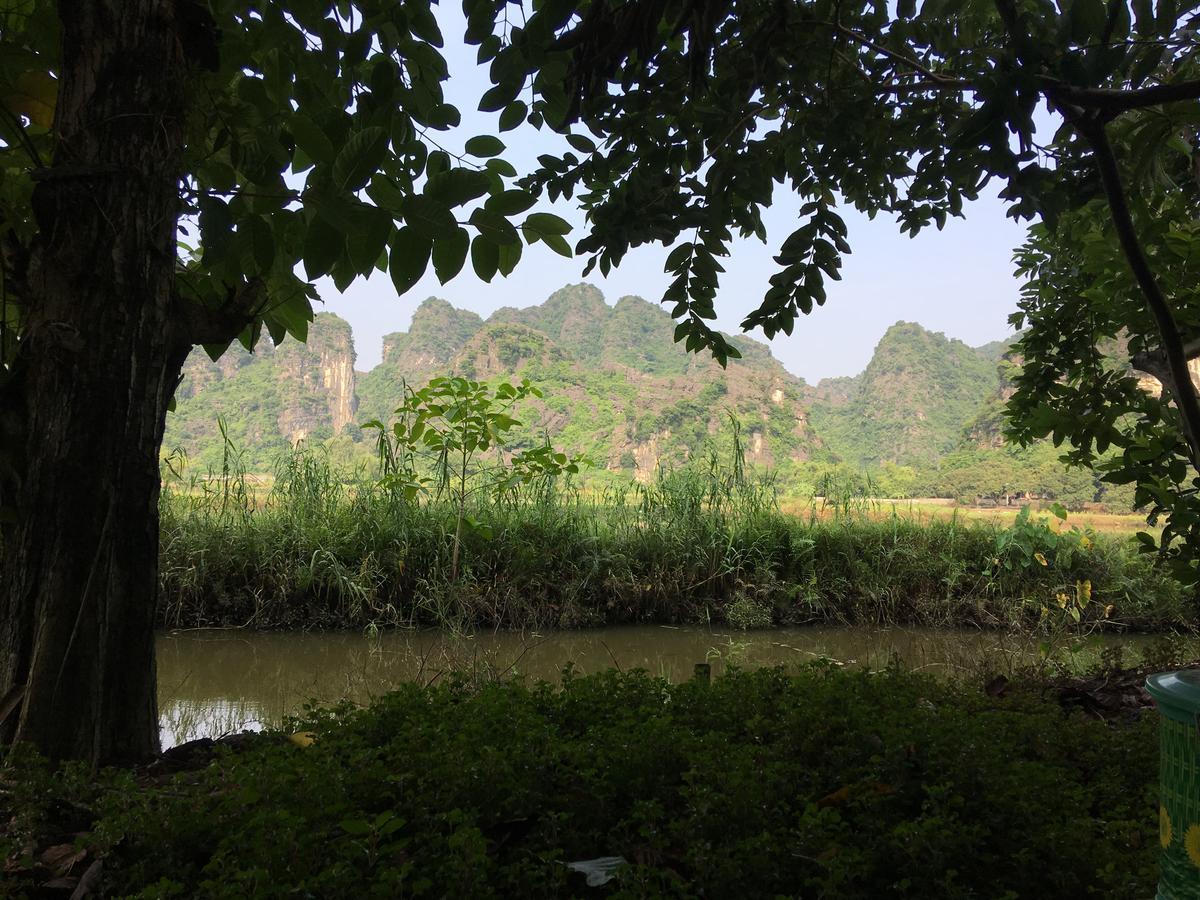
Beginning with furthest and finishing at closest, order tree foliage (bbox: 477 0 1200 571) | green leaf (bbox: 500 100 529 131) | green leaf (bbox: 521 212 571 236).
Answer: green leaf (bbox: 500 100 529 131) → green leaf (bbox: 521 212 571 236) → tree foliage (bbox: 477 0 1200 571)

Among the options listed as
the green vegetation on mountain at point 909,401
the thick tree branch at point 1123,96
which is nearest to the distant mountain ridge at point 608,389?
the green vegetation on mountain at point 909,401

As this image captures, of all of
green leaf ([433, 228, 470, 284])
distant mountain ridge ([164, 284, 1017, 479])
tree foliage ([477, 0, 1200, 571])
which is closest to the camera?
tree foliage ([477, 0, 1200, 571])

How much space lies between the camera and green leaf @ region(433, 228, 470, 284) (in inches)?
58.6

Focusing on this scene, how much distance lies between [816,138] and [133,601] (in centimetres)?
178

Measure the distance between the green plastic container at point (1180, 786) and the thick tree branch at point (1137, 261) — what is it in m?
0.55

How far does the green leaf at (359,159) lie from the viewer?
1.31 m

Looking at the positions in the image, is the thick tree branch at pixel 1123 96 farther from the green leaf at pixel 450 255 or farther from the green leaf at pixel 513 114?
the green leaf at pixel 513 114

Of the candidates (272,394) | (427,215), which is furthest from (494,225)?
(272,394)

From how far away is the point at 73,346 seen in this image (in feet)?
5.42

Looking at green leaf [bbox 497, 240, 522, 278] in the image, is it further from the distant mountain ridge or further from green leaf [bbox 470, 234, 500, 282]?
the distant mountain ridge

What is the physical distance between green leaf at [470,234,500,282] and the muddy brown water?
180 cm

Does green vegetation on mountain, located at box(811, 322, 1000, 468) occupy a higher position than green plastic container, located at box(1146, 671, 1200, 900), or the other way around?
green vegetation on mountain, located at box(811, 322, 1000, 468)

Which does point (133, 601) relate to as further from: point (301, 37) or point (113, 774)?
point (301, 37)

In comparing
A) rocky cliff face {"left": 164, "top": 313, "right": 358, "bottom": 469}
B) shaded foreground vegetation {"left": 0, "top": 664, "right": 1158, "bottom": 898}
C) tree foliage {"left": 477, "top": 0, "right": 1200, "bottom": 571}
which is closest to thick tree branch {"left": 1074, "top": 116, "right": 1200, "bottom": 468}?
tree foliage {"left": 477, "top": 0, "right": 1200, "bottom": 571}
